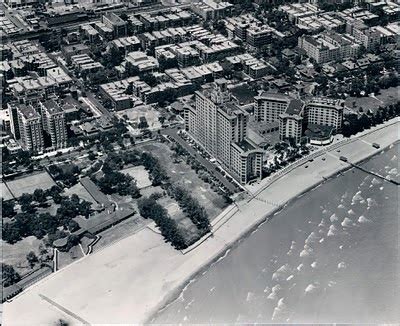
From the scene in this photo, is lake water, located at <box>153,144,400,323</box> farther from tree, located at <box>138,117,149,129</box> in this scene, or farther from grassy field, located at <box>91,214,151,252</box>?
tree, located at <box>138,117,149,129</box>

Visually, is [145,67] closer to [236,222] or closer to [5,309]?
[236,222]

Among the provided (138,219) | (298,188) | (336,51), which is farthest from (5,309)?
(336,51)

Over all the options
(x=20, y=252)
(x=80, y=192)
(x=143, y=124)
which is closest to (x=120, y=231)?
(x=80, y=192)

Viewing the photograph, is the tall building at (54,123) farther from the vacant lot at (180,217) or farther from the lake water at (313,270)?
the lake water at (313,270)

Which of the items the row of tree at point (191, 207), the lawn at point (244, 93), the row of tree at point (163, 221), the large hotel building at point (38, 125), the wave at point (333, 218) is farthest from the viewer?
the lawn at point (244, 93)

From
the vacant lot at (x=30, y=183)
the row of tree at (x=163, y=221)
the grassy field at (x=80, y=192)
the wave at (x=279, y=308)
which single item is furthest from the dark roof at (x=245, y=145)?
the wave at (x=279, y=308)

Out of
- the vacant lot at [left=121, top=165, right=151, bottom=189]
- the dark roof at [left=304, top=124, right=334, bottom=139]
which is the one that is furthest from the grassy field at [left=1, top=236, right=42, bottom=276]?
the dark roof at [left=304, top=124, right=334, bottom=139]
